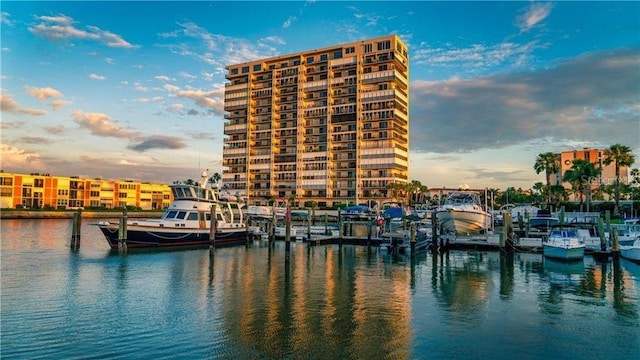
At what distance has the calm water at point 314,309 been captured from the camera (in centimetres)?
1524

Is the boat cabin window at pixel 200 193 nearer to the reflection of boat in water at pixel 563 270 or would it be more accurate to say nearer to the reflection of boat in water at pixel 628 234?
the reflection of boat in water at pixel 563 270

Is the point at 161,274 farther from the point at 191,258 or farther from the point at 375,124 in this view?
the point at 375,124

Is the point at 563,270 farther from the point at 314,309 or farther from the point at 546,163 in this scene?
the point at 546,163

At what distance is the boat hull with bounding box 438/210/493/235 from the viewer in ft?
147

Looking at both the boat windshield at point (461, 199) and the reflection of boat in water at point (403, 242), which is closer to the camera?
the reflection of boat in water at point (403, 242)

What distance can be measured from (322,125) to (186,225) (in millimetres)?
84639

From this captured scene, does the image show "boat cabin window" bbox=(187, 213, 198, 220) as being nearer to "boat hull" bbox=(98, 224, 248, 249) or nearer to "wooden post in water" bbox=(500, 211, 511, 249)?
"boat hull" bbox=(98, 224, 248, 249)

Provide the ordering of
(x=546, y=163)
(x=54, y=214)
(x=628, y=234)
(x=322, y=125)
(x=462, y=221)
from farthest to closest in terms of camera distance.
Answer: (x=322, y=125) < (x=54, y=214) < (x=546, y=163) < (x=462, y=221) < (x=628, y=234)

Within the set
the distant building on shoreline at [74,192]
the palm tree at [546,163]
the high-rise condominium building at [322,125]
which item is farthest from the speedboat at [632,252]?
the distant building on shoreline at [74,192]

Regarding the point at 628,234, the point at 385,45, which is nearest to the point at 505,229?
the point at 628,234

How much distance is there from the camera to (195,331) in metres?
16.9

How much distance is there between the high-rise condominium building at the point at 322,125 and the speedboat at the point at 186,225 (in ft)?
231

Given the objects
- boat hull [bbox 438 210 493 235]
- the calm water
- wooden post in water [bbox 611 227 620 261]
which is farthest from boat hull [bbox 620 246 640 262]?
boat hull [bbox 438 210 493 235]

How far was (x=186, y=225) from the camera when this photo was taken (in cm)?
4644
